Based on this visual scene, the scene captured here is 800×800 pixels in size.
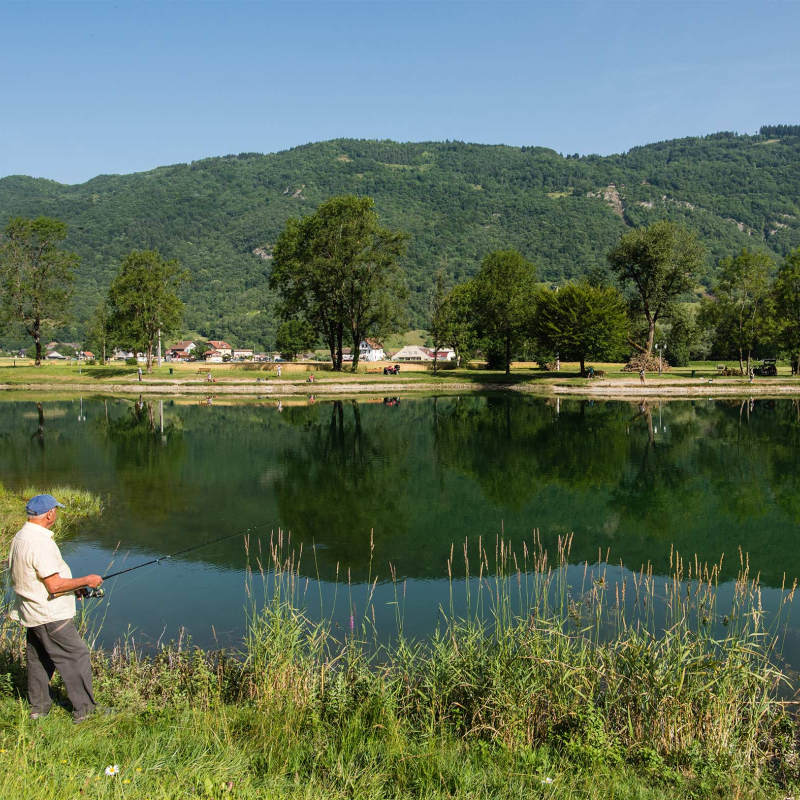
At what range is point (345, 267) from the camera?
6078 centimetres

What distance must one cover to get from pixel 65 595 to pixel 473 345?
259 feet

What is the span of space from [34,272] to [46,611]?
71.3 meters

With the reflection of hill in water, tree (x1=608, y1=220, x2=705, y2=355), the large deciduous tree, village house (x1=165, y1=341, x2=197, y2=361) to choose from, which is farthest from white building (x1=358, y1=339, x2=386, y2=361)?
the reflection of hill in water

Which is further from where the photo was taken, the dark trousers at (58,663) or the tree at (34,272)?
the tree at (34,272)

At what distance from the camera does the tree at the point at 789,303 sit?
62.2m

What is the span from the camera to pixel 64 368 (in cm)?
7012

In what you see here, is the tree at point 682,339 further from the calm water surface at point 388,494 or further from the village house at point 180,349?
the village house at point 180,349

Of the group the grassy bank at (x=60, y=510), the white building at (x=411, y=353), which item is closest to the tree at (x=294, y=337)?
the white building at (x=411, y=353)

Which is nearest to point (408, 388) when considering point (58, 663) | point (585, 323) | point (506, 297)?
point (506, 297)

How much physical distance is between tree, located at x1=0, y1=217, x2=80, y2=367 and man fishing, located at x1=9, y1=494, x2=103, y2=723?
68703 mm

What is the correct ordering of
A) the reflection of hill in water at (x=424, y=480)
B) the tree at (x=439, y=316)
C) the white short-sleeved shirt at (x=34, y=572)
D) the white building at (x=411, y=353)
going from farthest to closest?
1. the white building at (x=411, y=353)
2. the tree at (x=439, y=316)
3. the reflection of hill in water at (x=424, y=480)
4. the white short-sleeved shirt at (x=34, y=572)

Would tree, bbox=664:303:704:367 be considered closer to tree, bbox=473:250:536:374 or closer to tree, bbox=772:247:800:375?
tree, bbox=772:247:800:375

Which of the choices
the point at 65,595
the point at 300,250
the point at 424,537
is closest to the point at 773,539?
the point at 424,537

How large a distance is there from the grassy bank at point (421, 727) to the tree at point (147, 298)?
62910 millimetres
